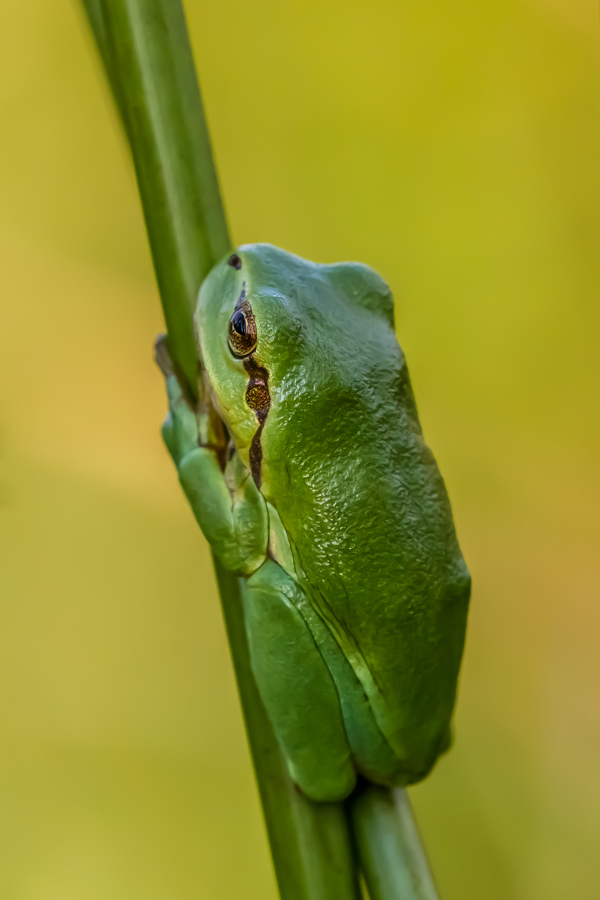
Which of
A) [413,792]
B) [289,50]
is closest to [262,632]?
[413,792]

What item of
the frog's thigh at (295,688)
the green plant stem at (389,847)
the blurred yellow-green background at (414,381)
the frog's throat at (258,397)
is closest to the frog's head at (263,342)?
the frog's throat at (258,397)

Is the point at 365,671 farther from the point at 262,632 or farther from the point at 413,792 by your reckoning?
the point at 413,792

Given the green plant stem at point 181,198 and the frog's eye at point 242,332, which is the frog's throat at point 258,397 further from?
the green plant stem at point 181,198

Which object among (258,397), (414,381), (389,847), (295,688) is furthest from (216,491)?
(414,381)

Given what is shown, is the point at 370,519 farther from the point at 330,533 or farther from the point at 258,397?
the point at 258,397

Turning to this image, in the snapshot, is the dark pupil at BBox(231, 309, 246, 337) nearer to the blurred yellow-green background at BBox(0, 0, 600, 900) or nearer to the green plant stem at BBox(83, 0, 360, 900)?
the green plant stem at BBox(83, 0, 360, 900)
